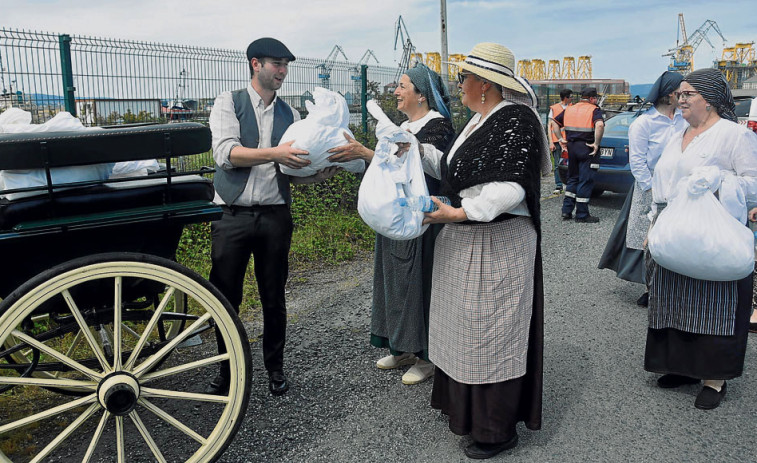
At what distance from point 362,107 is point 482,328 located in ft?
21.4

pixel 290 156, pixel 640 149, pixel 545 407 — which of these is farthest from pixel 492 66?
pixel 640 149

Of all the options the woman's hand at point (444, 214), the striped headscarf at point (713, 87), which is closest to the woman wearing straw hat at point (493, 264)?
the woman's hand at point (444, 214)

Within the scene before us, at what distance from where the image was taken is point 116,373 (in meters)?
2.42

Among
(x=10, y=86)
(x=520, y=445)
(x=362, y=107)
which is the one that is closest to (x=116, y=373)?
(x=520, y=445)

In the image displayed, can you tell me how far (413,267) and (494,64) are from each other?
1.32 m

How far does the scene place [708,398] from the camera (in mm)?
3553

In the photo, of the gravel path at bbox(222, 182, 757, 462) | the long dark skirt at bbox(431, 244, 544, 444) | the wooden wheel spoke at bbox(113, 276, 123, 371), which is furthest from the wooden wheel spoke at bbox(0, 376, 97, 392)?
the long dark skirt at bbox(431, 244, 544, 444)

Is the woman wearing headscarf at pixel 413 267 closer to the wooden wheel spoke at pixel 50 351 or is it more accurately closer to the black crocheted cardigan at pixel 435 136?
the black crocheted cardigan at pixel 435 136

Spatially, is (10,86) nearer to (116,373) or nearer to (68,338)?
(68,338)

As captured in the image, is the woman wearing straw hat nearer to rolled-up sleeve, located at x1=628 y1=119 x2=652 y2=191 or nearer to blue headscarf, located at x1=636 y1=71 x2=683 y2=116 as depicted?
rolled-up sleeve, located at x1=628 y1=119 x2=652 y2=191

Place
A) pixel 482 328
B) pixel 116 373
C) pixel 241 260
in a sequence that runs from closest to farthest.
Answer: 1. pixel 116 373
2. pixel 482 328
3. pixel 241 260

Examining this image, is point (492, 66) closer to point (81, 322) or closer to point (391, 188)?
point (391, 188)

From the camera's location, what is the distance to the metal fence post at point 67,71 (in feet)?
17.7

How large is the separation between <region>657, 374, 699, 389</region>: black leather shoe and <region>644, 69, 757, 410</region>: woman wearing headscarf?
0.42 feet
